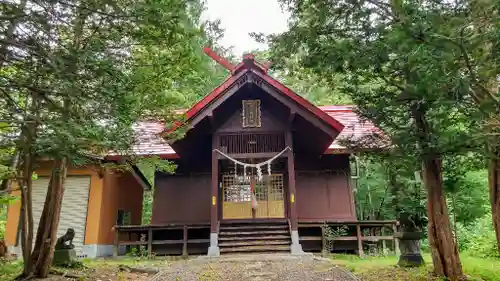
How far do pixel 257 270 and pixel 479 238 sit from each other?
7.69 m

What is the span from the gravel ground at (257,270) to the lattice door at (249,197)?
129 inches

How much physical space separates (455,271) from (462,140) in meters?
2.42

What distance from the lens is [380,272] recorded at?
6.21 m

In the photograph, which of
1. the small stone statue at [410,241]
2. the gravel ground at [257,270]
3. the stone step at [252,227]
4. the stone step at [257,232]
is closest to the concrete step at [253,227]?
the stone step at [252,227]

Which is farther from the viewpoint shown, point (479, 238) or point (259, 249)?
point (479, 238)

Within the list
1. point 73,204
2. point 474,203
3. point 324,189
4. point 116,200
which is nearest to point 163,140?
point 73,204

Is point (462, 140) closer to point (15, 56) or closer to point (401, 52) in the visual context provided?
point (401, 52)

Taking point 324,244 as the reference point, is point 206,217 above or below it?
above

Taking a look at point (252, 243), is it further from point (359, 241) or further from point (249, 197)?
point (359, 241)

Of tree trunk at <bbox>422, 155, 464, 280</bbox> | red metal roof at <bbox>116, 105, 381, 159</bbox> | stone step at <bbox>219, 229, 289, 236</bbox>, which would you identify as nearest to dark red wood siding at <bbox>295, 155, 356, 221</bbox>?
red metal roof at <bbox>116, 105, 381, 159</bbox>

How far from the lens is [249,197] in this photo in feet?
38.2

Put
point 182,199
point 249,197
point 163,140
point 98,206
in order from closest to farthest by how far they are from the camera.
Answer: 1. point 163,140
2. point 98,206
3. point 249,197
4. point 182,199

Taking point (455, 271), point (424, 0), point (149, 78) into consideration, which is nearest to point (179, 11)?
point (149, 78)

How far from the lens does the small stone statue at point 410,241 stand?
259 inches
